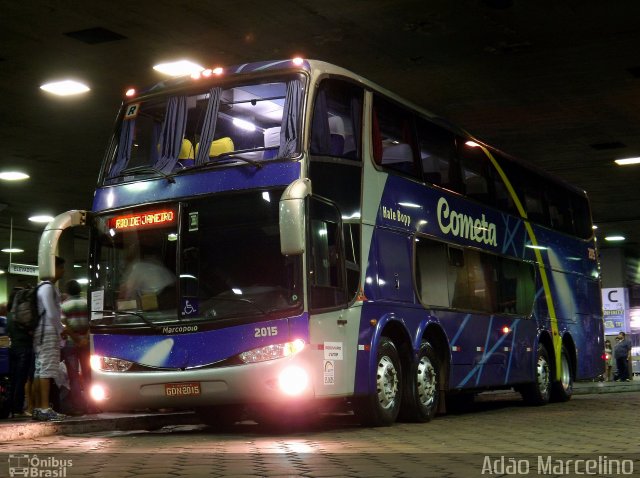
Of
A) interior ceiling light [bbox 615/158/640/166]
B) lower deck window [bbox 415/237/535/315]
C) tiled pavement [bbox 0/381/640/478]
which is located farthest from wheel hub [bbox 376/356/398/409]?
interior ceiling light [bbox 615/158/640/166]

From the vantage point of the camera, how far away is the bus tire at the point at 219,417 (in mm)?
13109

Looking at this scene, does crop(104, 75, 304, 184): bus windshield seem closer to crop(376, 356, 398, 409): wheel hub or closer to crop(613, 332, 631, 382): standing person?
crop(376, 356, 398, 409): wheel hub

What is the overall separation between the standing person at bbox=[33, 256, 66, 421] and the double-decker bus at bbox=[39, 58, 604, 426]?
0.89 m

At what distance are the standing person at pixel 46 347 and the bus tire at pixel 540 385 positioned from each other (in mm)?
8772

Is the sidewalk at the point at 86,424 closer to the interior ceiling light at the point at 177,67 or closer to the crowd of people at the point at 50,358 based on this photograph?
the crowd of people at the point at 50,358

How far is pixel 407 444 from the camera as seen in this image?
33.0 feet

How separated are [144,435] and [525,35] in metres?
7.12

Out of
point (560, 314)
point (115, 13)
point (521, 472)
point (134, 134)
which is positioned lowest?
A: point (521, 472)

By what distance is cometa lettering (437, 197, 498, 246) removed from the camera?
566 inches

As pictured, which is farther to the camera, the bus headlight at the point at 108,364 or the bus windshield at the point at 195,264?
the bus headlight at the point at 108,364

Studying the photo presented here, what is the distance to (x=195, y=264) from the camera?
1134 cm

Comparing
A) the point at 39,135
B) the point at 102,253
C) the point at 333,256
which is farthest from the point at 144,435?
the point at 39,135

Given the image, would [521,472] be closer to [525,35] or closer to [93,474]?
[93,474]

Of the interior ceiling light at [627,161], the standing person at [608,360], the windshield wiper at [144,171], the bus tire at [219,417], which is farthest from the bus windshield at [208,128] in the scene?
the standing person at [608,360]
